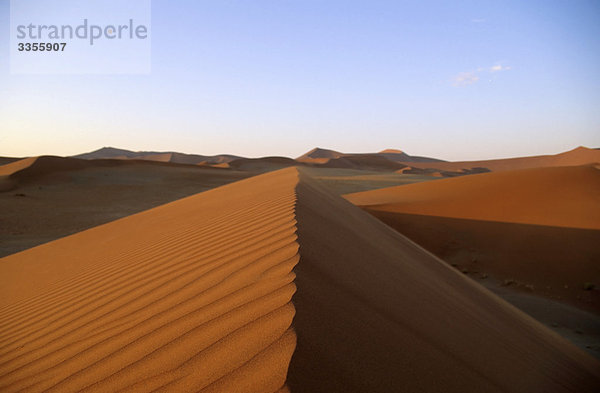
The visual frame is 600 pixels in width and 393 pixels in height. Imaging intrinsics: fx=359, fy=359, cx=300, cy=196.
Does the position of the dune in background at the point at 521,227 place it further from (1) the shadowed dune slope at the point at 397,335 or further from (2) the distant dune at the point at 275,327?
(2) the distant dune at the point at 275,327

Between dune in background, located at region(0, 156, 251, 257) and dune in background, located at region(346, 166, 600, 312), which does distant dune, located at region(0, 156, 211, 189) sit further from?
dune in background, located at region(346, 166, 600, 312)

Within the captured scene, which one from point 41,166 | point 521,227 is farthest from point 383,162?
point 521,227

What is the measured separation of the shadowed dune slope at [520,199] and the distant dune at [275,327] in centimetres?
635

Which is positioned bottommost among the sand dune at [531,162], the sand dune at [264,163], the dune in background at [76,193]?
the dune in background at [76,193]

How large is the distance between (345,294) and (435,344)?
1.43 feet

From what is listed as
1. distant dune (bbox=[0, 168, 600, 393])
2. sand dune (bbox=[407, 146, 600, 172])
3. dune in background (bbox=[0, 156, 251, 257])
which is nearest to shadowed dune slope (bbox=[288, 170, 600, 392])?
distant dune (bbox=[0, 168, 600, 393])

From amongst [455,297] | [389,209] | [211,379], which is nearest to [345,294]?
[211,379]

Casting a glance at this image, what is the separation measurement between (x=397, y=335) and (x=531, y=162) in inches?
4160

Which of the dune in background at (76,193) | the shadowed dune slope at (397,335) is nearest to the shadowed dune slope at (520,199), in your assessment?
the shadowed dune slope at (397,335)

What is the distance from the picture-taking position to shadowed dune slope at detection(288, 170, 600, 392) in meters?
1.15

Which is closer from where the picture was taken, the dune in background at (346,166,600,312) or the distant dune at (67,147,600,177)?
the dune in background at (346,166,600,312)

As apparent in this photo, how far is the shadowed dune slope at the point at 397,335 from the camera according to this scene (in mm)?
1153

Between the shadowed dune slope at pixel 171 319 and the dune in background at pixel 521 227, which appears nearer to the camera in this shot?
the shadowed dune slope at pixel 171 319

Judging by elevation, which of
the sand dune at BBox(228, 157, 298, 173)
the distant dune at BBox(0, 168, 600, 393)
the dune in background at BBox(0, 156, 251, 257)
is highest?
the sand dune at BBox(228, 157, 298, 173)
